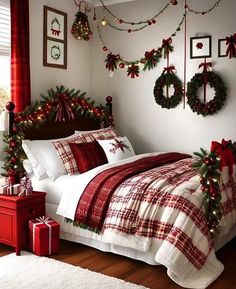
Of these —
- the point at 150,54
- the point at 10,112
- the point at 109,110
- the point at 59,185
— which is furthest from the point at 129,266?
the point at 150,54

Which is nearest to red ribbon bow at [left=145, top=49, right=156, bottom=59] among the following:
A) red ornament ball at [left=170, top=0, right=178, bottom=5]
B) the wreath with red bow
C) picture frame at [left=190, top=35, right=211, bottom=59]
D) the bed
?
the wreath with red bow

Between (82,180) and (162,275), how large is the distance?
44.9 inches

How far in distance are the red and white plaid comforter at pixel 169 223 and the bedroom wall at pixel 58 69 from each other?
1.90 metres

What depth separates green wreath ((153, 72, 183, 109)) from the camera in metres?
4.98

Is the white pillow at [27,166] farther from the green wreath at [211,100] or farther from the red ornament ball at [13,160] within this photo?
the green wreath at [211,100]

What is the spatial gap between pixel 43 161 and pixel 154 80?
194 cm

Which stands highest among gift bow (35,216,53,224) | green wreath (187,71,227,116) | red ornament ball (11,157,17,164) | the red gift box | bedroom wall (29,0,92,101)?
bedroom wall (29,0,92,101)

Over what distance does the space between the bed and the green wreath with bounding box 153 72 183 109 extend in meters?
0.73

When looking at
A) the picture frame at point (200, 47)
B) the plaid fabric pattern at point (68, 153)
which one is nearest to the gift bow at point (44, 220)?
the plaid fabric pattern at point (68, 153)

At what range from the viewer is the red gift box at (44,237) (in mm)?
3488

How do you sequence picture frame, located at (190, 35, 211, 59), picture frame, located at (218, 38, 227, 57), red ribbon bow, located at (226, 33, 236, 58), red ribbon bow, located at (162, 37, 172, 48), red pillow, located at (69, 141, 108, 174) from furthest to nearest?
red ribbon bow, located at (162, 37, 172, 48) → picture frame, located at (190, 35, 211, 59) → picture frame, located at (218, 38, 227, 57) → red ribbon bow, located at (226, 33, 236, 58) → red pillow, located at (69, 141, 108, 174)

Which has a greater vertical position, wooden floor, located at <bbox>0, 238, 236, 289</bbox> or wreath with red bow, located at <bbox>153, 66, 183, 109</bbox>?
wreath with red bow, located at <bbox>153, 66, 183, 109</bbox>

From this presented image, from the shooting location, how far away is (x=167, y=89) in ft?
16.7

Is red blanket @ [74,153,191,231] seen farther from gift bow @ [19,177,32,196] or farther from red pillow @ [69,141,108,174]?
gift bow @ [19,177,32,196]
